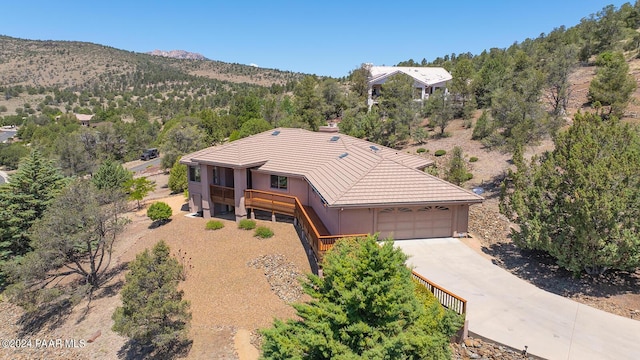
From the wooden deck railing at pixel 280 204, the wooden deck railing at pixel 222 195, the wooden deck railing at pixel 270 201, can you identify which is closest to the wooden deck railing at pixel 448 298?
the wooden deck railing at pixel 280 204

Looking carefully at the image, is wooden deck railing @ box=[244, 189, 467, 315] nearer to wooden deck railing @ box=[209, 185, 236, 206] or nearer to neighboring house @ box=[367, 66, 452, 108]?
wooden deck railing @ box=[209, 185, 236, 206]

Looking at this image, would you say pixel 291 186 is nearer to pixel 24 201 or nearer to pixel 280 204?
pixel 280 204

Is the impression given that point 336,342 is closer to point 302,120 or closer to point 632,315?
point 632,315

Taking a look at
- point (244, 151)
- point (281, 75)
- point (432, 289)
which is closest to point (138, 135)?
point (244, 151)

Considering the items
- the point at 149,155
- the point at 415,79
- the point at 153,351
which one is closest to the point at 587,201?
the point at 153,351

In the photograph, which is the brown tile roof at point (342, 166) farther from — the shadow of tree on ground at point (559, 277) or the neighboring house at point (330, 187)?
the shadow of tree on ground at point (559, 277)

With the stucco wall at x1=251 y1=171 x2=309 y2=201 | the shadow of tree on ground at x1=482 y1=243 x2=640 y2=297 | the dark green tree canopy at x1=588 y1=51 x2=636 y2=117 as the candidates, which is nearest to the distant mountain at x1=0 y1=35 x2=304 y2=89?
the dark green tree canopy at x1=588 y1=51 x2=636 y2=117
